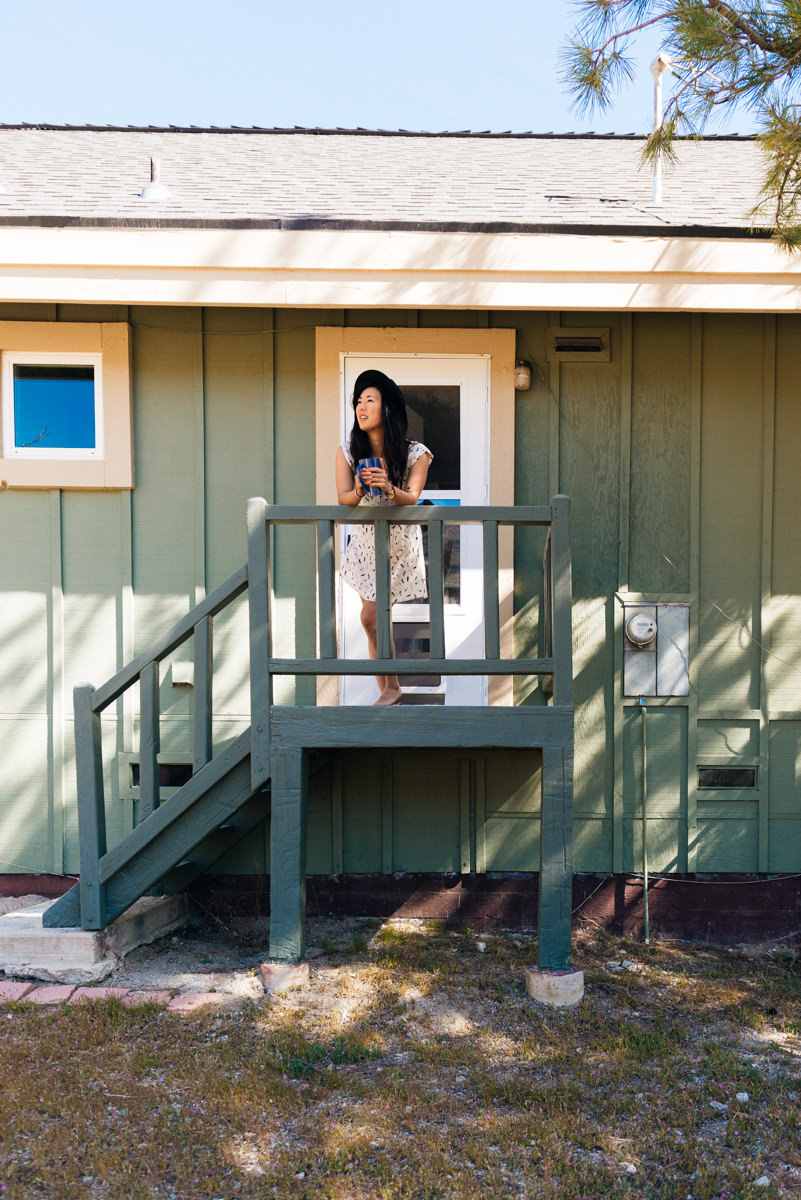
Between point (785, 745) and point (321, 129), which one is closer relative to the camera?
point (785, 745)

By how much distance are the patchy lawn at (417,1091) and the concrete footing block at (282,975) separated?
6 centimetres

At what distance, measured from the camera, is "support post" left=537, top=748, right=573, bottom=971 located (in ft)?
12.5

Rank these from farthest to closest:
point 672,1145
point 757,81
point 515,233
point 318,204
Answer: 1. point 318,204
2. point 515,233
3. point 757,81
4. point 672,1145

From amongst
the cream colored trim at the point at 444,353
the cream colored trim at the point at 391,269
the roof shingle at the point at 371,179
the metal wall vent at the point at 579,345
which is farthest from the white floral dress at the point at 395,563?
the roof shingle at the point at 371,179

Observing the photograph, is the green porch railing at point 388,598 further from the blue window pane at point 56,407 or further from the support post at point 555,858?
the blue window pane at point 56,407

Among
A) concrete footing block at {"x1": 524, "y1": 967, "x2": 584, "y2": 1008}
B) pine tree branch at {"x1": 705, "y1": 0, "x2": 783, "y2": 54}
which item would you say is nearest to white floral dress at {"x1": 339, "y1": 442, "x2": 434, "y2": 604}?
concrete footing block at {"x1": 524, "y1": 967, "x2": 584, "y2": 1008}

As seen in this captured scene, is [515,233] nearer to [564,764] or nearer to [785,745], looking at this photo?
[564,764]

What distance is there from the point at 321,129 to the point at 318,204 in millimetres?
3083

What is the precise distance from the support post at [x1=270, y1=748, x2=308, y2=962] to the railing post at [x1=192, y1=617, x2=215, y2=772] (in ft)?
1.01

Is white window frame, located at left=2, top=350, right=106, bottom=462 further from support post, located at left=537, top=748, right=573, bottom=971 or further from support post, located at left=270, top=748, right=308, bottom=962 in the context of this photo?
support post, located at left=537, top=748, right=573, bottom=971

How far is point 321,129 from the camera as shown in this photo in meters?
7.35

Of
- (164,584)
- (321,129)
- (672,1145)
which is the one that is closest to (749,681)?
(672,1145)

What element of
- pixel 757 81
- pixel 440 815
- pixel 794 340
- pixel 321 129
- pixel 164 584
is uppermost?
pixel 321 129

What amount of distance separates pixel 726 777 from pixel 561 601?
4.96 feet
